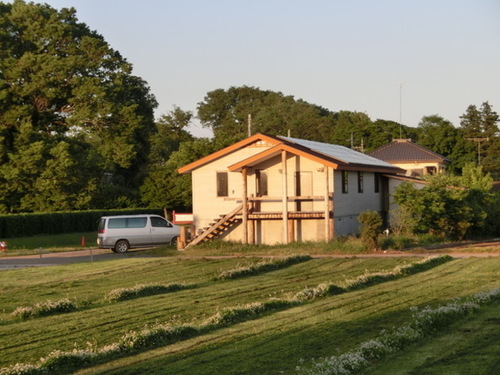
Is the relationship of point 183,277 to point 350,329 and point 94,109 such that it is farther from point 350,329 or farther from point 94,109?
point 94,109

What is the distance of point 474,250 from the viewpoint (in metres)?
33.7

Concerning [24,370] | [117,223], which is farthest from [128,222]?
[24,370]

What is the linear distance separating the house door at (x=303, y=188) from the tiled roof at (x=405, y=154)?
1413 inches

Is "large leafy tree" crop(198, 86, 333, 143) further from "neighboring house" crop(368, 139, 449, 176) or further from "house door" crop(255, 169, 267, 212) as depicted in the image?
"house door" crop(255, 169, 267, 212)

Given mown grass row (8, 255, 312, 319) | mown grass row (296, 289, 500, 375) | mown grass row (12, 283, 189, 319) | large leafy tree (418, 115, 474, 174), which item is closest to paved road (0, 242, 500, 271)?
mown grass row (8, 255, 312, 319)

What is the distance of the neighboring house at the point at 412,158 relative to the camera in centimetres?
7431

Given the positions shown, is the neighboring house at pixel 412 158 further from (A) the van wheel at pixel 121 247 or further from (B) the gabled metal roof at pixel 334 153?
(A) the van wheel at pixel 121 247

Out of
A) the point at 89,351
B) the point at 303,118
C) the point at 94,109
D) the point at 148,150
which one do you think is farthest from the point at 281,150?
the point at 303,118

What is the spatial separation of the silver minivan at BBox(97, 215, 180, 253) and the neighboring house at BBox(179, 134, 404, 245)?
1559 millimetres

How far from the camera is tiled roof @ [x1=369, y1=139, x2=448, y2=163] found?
74.8 m

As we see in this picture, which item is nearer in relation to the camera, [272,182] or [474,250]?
[474,250]

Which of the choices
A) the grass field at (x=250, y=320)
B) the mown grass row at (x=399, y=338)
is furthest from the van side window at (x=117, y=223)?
the mown grass row at (x=399, y=338)

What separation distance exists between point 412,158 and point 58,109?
108 feet

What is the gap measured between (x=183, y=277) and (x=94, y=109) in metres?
34.6
